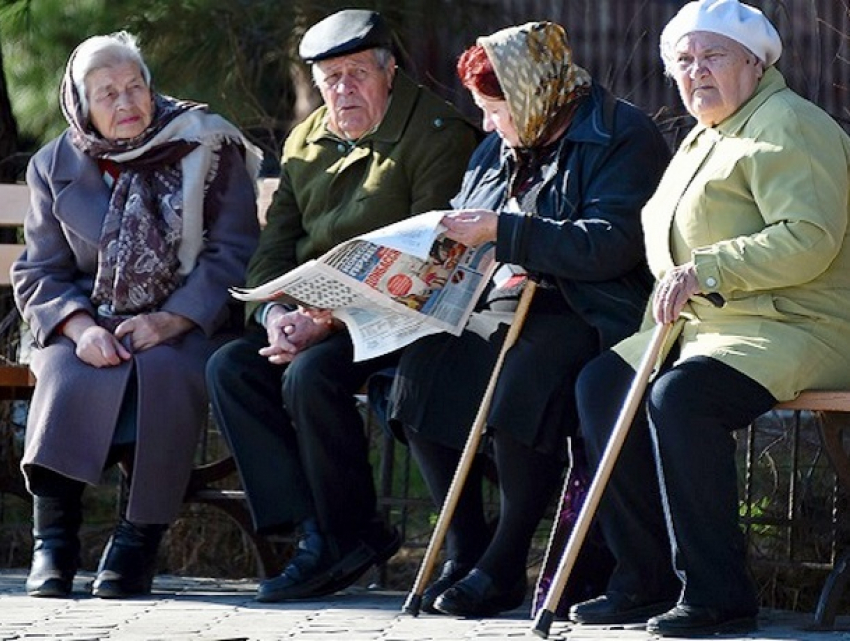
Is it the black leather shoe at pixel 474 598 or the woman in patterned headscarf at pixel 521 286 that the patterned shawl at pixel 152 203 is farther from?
the black leather shoe at pixel 474 598

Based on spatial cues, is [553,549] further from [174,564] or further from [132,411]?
[174,564]

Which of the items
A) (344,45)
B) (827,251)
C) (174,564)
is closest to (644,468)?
(827,251)

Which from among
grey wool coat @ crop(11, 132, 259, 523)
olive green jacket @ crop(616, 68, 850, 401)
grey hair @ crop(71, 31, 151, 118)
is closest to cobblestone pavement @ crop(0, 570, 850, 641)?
grey wool coat @ crop(11, 132, 259, 523)

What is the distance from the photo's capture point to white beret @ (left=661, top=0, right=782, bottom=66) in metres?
5.35

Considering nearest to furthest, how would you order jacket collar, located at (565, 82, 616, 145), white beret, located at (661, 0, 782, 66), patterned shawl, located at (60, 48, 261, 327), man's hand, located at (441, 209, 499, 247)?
white beret, located at (661, 0, 782, 66)
man's hand, located at (441, 209, 499, 247)
jacket collar, located at (565, 82, 616, 145)
patterned shawl, located at (60, 48, 261, 327)

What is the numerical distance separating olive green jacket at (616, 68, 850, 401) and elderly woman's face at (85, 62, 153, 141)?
183cm

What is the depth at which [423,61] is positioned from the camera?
8.22m

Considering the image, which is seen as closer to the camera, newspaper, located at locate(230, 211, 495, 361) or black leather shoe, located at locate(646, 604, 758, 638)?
black leather shoe, located at locate(646, 604, 758, 638)

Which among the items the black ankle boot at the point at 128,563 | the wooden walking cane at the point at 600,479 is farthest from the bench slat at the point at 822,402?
the black ankle boot at the point at 128,563

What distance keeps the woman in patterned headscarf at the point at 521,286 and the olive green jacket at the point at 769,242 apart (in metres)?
0.23

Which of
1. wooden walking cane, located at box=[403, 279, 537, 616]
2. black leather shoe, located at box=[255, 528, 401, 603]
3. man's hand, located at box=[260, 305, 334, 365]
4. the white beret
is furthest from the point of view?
man's hand, located at box=[260, 305, 334, 365]

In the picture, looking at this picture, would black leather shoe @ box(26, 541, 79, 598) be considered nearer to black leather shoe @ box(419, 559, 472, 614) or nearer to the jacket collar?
black leather shoe @ box(419, 559, 472, 614)

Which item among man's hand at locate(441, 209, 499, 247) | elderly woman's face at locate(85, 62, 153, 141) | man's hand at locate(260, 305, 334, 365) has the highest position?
elderly woman's face at locate(85, 62, 153, 141)

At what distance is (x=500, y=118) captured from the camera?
5797 millimetres
